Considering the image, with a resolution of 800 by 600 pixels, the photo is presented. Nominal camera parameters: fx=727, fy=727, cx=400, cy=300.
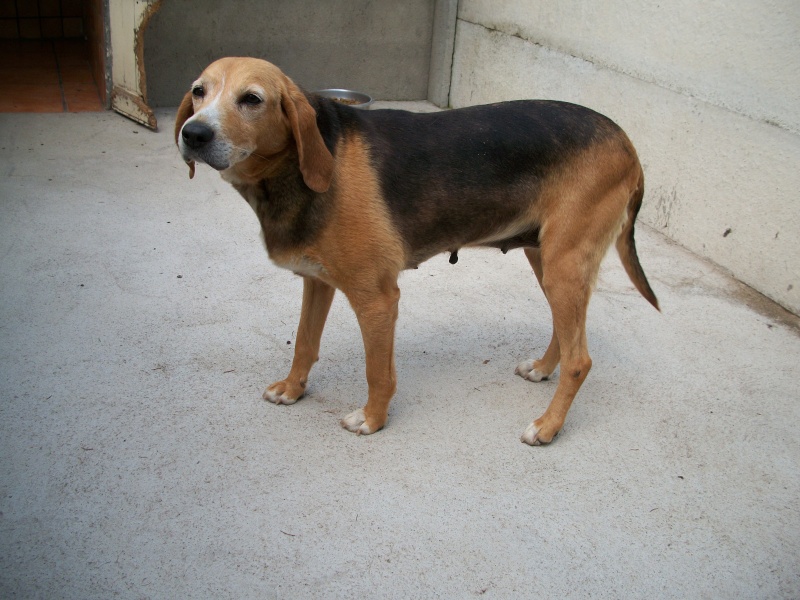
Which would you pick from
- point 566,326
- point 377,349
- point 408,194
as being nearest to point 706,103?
point 566,326

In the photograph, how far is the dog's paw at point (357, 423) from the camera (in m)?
3.03

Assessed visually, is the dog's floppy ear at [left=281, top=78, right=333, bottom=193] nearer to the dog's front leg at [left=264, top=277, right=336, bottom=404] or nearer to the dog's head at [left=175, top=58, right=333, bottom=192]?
the dog's head at [left=175, top=58, right=333, bottom=192]

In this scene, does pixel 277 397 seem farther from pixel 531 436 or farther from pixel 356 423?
pixel 531 436

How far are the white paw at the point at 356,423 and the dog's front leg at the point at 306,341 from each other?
282mm

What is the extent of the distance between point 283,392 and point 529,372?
3.87 ft

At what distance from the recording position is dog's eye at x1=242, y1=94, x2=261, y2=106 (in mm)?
2444

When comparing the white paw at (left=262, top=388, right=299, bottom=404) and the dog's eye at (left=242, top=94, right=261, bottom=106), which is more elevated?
the dog's eye at (left=242, top=94, right=261, bottom=106)

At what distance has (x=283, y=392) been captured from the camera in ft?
10.5

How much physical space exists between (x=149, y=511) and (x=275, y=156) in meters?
1.33

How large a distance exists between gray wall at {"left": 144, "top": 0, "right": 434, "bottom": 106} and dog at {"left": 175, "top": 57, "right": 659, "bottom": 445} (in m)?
4.13

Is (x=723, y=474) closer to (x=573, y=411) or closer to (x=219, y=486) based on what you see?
(x=573, y=411)

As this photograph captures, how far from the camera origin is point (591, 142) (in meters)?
2.93

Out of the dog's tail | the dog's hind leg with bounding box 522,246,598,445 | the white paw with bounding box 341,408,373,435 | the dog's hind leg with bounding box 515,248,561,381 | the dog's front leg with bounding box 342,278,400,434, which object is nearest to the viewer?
the dog's front leg with bounding box 342,278,400,434

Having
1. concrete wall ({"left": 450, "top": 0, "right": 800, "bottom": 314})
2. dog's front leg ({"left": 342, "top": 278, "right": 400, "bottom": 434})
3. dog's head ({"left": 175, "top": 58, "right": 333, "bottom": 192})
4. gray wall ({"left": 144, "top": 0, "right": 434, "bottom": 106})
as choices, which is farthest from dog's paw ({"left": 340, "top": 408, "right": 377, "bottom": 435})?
gray wall ({"left": 144, "top": 0, "right": 434, "bottom": 106})
